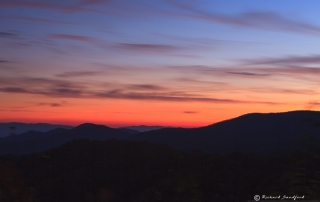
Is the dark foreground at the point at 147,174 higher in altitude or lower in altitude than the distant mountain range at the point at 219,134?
lower

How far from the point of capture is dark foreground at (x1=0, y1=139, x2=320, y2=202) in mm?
5668

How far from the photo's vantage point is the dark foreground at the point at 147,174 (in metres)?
5.67

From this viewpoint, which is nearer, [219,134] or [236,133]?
[236,133]

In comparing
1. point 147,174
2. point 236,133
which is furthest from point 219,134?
point 147,174

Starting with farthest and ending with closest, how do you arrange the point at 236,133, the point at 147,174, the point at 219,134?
the point at 219,134, the point at 236,133, the point at 147,174

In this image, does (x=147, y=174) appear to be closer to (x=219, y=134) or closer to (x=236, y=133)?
(x=236, y=133)

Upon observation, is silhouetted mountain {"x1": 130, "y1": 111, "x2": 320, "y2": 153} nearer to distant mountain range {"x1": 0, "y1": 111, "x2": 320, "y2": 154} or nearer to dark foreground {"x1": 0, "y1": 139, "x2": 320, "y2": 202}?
distant mountain range {"x1": 0, "y1": 111, "x2": 320, "y2": 154}

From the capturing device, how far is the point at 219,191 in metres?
8.84

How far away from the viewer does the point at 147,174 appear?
12102 mm

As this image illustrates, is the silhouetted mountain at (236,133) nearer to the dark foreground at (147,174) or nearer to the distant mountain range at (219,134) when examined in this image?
the distant mountain range at (219,134)

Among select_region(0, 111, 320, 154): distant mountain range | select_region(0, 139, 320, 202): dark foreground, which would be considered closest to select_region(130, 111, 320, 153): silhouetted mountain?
select_region(0, 111, 320, 154): distant mountain range

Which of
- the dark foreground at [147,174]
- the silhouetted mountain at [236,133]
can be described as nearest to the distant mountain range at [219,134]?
the silhouetted mountain at [236,133]

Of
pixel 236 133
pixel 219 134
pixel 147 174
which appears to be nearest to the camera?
pixel 147 174

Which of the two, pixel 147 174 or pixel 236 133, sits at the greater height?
pixel 236 133
